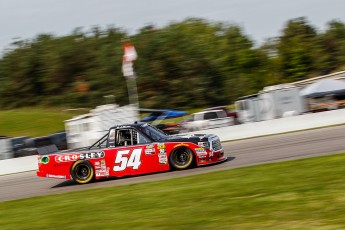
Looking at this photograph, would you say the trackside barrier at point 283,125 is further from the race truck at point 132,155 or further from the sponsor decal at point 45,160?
the sponsor decal at point 45,160

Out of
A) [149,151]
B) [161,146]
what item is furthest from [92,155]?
[161,146]

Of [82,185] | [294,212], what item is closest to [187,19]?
[82,185]

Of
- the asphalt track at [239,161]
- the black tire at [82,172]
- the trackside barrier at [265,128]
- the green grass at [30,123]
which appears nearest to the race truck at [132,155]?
the black tire at [82,172]

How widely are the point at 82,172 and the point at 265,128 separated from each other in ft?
35.4

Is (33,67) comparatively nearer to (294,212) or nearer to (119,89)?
(119,89)

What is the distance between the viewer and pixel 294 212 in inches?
323

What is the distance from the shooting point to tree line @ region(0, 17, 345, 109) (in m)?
62.8

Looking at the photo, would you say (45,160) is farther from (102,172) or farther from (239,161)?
(239,161)

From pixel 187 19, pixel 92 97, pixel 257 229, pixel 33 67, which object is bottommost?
pixel 257 229

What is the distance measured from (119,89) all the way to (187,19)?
6153cm

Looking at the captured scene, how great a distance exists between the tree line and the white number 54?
1785 inches

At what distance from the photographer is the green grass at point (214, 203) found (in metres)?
8.18

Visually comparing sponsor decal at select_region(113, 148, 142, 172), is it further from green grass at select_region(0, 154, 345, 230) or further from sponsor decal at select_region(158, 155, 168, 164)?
green grass at select_region(0, 154, 345, 230)

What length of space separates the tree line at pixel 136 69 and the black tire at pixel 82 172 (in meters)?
44.9
